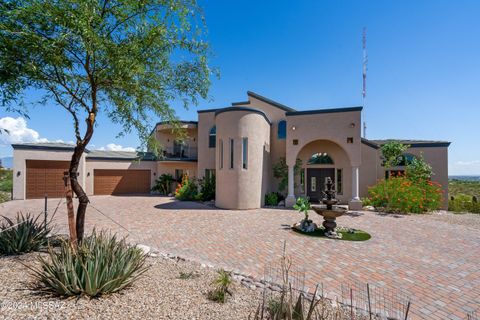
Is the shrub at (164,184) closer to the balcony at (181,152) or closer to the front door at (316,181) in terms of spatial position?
the balcony at (181,152)

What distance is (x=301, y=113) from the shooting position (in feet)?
50.2

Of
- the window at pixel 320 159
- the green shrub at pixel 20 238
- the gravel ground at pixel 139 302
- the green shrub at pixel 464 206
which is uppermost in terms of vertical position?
the window at pixel 320 159

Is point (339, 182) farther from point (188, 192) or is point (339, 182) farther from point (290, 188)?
point (188, 192)

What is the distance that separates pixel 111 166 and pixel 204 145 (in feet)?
31.4

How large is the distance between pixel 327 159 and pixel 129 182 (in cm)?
1892

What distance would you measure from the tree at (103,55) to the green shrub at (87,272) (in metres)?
1.38

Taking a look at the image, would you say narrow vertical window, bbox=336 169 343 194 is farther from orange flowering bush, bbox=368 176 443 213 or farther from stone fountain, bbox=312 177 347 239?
stone fountain, bbox=312 177 347 239

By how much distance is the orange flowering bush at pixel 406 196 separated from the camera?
43.5 feet

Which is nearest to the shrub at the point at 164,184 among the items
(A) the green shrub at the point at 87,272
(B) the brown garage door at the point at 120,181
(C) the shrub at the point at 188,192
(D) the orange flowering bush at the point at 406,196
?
(B) the brown garage door at the point at 120,181

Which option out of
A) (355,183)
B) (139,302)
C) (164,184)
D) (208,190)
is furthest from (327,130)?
(164,184)

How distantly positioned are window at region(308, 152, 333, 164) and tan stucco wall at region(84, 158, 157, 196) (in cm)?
1587

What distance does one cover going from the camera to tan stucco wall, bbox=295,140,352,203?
16500mm

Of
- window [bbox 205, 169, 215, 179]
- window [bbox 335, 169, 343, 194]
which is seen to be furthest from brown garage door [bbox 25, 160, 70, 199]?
window [bbox 335, 169, 343, 194]

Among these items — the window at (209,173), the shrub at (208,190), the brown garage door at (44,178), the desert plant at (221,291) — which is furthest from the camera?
the window at (209,173)
